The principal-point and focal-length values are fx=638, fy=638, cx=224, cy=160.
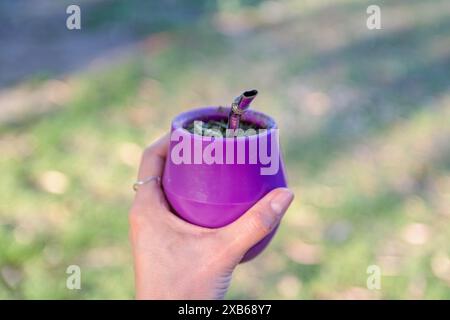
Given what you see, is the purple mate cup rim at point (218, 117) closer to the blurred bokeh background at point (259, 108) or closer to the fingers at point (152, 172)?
the fingers at point (152, 172)

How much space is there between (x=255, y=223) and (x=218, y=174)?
105 mm

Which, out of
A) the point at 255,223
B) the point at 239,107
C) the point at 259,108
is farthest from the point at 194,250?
the point at 259,108

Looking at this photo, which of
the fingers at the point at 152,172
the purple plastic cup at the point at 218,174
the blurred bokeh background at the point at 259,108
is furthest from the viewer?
the blurred bokeh background at the point at 259,108

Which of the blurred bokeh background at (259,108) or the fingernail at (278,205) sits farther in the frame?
the blurred bokeh background at (259,108)

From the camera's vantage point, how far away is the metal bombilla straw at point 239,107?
1085 mm

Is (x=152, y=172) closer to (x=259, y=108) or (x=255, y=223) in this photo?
(x=255, y=223)

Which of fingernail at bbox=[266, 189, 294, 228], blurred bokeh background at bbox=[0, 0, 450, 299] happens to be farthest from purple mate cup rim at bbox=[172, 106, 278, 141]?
blurred bokeh background at bbox=[0, 0, 450, 299]

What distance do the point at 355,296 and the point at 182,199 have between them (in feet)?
2.76

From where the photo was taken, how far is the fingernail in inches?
43.5

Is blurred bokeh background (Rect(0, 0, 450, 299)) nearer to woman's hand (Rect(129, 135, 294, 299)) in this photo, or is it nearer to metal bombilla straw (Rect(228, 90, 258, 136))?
woman's hand (Rect(129, 135, 294, 299))

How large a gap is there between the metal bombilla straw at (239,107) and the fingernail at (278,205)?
0.14 metres

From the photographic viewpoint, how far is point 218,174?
3.58 ft

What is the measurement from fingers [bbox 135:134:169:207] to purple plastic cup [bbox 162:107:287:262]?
0.03 metres

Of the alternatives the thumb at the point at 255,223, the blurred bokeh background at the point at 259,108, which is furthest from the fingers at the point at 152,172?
the blurred bokeh background at the point at 259,108
